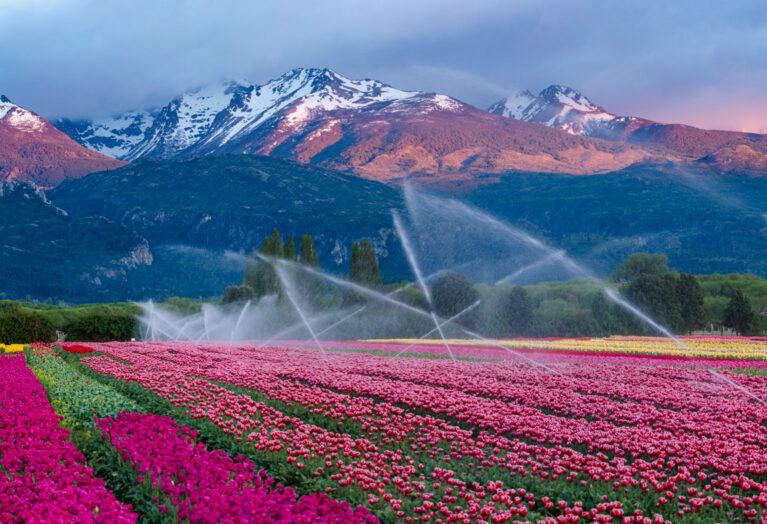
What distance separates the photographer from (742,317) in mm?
59781

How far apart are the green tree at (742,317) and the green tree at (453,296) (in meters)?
24.8

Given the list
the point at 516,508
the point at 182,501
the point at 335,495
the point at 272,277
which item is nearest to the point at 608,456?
the point at 516,508

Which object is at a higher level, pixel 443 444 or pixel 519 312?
pixel 443 444

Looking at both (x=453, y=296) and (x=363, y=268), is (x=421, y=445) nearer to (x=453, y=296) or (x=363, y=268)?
(x=453, y=296)

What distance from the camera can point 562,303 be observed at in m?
70.0

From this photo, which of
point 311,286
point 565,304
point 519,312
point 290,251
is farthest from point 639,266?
point 290,251

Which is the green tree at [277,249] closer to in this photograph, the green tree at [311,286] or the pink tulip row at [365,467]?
the green tree at [311,286]

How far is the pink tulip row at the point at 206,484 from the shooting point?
24.3 feet

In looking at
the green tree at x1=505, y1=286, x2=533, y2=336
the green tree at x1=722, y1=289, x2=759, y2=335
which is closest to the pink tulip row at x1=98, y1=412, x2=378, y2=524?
the green tree at x1=505, y1=286, x2=533, y2=336

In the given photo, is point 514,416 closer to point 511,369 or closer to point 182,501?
point 182,501

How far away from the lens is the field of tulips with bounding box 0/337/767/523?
8.91 meters

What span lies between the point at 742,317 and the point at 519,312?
19.7 m

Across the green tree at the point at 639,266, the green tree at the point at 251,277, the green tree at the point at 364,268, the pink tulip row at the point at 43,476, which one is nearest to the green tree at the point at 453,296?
the green tree at the point at 364,268

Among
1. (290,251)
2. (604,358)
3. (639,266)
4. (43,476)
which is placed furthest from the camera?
(639,266)
